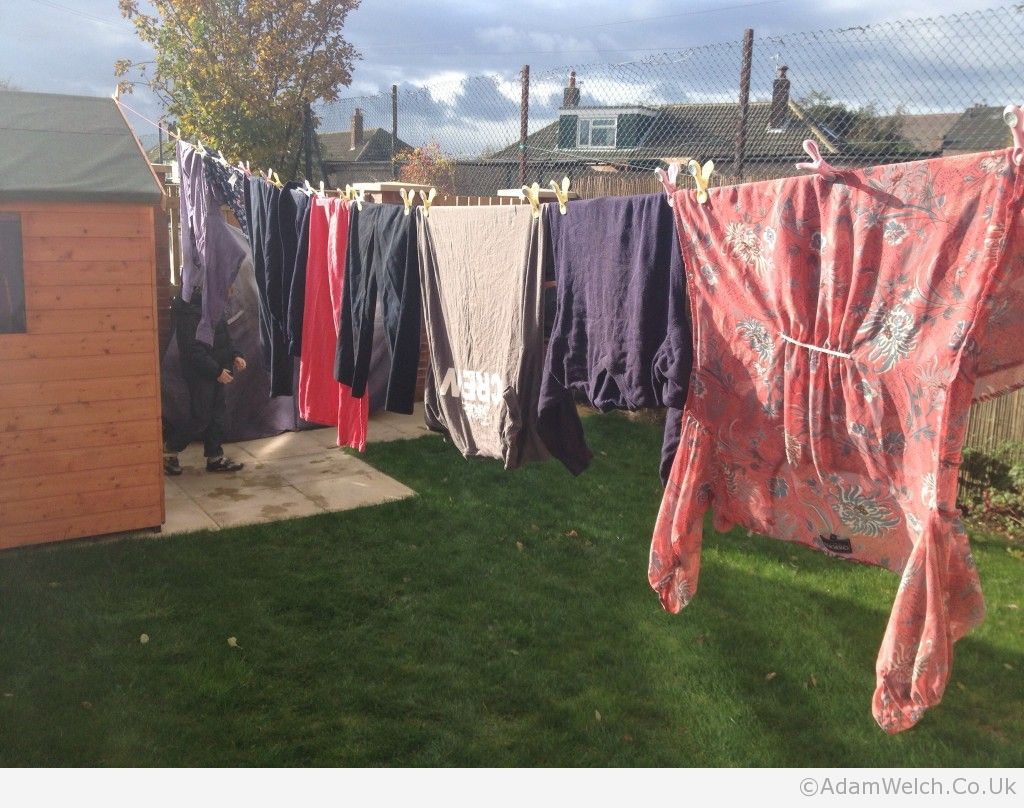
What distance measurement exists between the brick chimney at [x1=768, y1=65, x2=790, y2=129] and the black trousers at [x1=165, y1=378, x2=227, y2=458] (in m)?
4.65

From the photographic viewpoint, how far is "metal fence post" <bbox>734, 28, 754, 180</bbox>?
20.3ft

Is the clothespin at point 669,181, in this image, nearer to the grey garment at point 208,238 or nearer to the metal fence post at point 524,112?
the grey garment at point 208,238

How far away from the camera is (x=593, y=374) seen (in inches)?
114

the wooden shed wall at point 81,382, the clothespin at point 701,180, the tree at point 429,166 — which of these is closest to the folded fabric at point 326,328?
the wooden shed wall at point 81,382

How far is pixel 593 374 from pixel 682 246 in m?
0.51

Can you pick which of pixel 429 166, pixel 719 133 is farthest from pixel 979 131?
pixel 429 166

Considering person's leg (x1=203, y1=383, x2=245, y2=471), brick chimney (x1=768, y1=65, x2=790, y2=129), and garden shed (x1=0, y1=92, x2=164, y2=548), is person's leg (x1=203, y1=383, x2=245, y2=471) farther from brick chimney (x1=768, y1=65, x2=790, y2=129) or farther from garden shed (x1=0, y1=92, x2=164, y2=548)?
brick chimney (x1=768, y1=65, x2=790, y2=129)

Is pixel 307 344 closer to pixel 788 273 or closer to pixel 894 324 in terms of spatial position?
pixel 788 273

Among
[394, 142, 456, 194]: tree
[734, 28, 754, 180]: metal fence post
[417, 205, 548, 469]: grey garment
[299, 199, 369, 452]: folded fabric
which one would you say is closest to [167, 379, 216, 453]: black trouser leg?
[299, 199, 369, 452]: folded fabric

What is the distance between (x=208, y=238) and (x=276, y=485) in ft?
7.12

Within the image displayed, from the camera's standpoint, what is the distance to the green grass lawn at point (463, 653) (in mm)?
3600

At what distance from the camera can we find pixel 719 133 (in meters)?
6.95

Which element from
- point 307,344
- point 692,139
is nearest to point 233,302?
point 307,344

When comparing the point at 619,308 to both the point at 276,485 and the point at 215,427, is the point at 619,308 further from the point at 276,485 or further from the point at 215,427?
the point at 215,427
